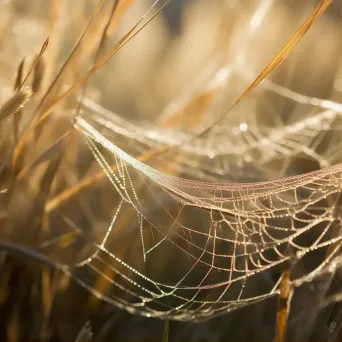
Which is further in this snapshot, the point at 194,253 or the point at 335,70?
the point at 335,70

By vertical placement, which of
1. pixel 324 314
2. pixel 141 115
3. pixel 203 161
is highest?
pixel 141 115

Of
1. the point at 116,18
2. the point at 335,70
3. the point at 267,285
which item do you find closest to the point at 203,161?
the point at 267,285

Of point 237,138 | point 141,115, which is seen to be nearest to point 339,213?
point 237,138

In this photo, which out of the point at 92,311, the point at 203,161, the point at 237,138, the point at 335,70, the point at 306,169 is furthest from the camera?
the point at 335,70

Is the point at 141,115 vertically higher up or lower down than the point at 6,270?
higher up

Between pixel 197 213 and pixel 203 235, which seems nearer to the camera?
pixel 203 235

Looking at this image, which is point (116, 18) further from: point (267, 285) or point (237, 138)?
point (237, 138)

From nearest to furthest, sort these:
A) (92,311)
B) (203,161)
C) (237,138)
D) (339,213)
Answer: (339,213), (92,311), (203,161), (237,138)
